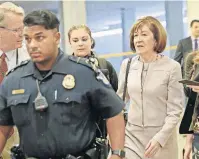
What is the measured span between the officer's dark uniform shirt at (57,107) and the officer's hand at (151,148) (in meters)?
0.82

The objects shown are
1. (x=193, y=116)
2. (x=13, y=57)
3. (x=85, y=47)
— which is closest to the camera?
(x=193, y=116)

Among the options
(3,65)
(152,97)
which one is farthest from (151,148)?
(3,65)

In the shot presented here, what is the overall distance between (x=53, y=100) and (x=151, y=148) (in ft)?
3.72

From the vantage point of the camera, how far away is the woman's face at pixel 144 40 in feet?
11.9

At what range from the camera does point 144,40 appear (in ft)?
11.9

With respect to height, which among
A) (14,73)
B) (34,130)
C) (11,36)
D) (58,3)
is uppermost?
(58,3)

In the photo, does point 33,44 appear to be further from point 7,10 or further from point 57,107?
point 7,10

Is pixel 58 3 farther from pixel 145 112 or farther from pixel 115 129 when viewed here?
pixel 115 129

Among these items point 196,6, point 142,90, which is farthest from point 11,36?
point 196,6

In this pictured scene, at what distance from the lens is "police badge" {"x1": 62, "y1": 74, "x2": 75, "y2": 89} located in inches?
101

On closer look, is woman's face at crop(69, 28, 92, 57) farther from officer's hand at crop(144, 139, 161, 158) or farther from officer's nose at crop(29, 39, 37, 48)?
officer's nose at crop(29, 39, 37, 48)

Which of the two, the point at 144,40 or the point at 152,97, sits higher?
the point at 144,40

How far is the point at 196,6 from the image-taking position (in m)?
8.43

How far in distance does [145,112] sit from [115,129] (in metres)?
0.91
